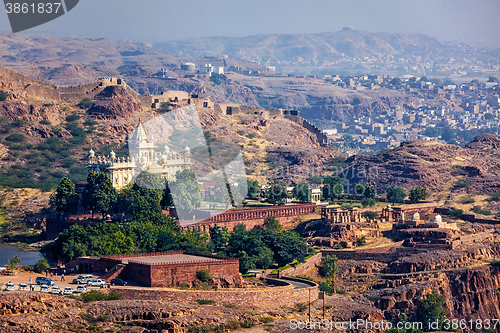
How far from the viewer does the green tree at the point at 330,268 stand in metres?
87.4

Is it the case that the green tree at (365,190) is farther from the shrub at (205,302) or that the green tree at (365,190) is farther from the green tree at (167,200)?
the shrub at (205,302)

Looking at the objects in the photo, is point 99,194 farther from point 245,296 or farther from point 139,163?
point 245,296

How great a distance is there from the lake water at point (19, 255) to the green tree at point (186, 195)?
57.3ft

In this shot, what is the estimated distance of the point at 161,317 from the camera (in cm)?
6119

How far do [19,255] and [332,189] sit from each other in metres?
46.1

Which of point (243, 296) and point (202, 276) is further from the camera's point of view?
point (202, 276)

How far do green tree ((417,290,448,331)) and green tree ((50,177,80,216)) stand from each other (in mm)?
36809

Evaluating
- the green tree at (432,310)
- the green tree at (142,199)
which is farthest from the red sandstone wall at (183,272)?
the green tree at (142,199)

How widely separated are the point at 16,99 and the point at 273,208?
50778mm

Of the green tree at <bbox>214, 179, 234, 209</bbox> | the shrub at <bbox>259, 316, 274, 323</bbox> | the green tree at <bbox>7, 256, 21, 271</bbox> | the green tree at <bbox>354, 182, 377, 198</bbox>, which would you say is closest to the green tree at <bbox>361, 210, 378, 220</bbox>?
the green tree at <bbox>354, 182, 377, 198</bbox>

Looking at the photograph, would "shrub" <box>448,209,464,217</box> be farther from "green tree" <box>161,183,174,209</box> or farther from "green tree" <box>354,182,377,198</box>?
"green tree" <box>161,183,174,209</box>

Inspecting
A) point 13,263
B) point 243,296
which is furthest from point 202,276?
point 13,263

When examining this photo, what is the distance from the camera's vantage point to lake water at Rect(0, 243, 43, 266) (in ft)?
264

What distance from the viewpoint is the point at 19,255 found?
8481cm
